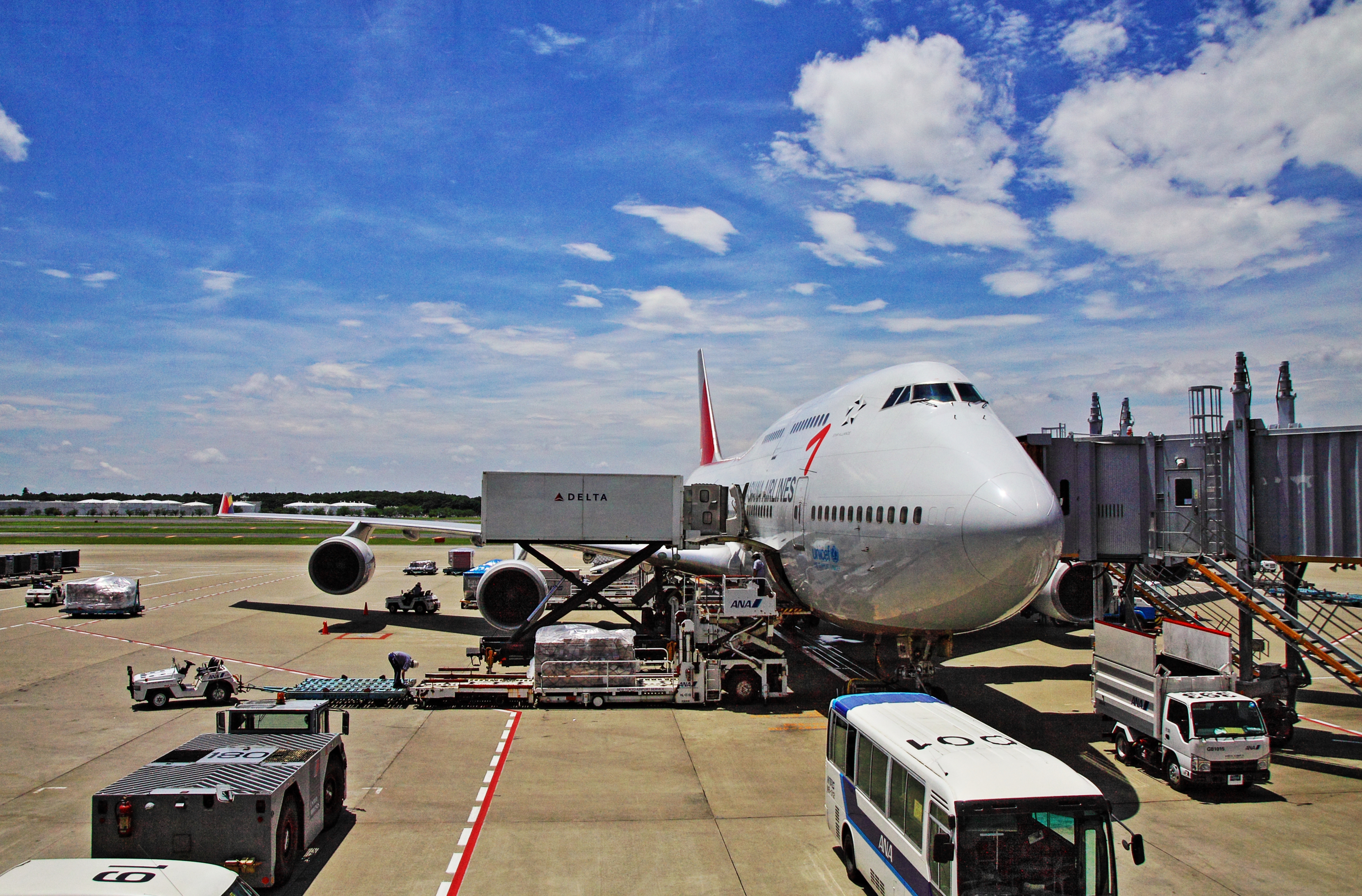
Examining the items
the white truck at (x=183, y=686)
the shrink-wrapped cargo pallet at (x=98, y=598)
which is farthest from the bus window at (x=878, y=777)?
the shrink-wrapped cargo pallet at (x=98, y=598)

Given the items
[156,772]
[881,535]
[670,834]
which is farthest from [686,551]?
[156,772]

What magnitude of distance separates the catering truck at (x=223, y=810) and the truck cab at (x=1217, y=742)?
1354 centimetres

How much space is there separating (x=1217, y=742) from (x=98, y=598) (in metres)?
38.6

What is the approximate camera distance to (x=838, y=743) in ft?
36.6

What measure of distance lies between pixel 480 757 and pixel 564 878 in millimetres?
5356

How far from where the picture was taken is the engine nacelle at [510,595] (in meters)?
26.3

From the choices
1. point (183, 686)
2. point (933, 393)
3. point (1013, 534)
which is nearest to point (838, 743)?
point (1013, 534)

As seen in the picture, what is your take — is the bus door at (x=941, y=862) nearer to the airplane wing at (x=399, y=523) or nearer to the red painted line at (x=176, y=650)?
the red painted line at (x=176, y=650)

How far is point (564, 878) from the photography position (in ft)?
33.2

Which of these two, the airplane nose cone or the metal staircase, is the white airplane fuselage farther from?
the metal staircase

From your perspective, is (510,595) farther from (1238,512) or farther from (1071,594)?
(1238,512)

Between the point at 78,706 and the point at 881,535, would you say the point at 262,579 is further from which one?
the point at 881,535

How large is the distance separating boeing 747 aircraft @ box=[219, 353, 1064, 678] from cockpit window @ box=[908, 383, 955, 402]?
27mm

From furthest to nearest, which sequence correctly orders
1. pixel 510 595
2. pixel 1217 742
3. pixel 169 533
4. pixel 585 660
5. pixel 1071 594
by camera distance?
pixel 169 533 → pixel 510 595 → pixel 1071 594 → pixel 585 660 → pixel 1217 742
